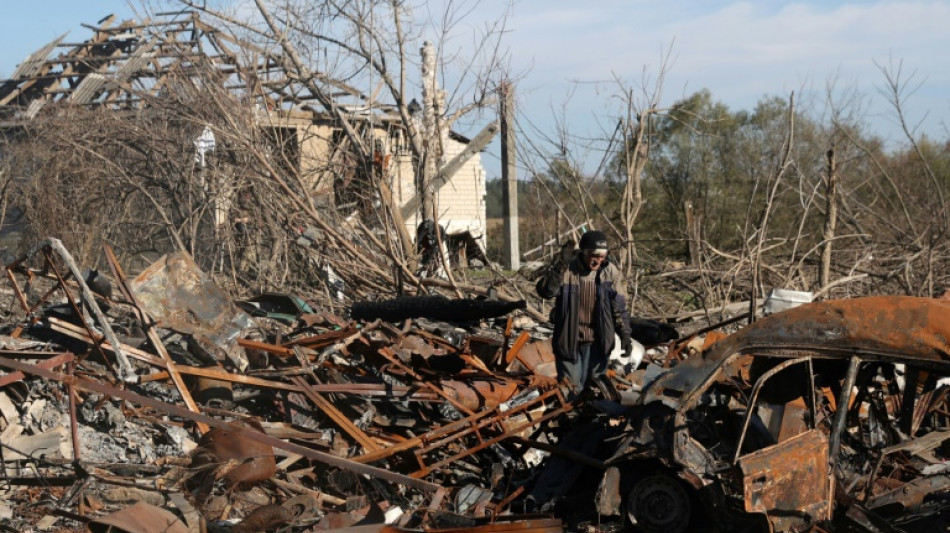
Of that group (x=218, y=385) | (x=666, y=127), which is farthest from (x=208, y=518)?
(x=666, y=127)

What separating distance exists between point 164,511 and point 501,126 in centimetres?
848

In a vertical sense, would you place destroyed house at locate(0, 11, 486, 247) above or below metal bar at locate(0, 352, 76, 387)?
above

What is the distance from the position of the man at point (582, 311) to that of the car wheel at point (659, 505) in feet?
6.83

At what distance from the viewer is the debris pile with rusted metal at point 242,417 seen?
6.07 m

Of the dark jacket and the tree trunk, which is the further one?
the tree trunk

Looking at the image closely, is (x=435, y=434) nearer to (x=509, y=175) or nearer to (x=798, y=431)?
(x=798, y=431)

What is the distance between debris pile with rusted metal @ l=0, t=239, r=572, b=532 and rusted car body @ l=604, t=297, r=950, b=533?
2.88ft

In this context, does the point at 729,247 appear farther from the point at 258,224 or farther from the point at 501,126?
the point at 258,224

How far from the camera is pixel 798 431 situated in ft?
18.8

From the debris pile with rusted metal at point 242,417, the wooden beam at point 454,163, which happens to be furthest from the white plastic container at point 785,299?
the wooden beam at point 454,163

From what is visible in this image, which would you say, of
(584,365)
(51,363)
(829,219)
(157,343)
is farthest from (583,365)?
(829,219)

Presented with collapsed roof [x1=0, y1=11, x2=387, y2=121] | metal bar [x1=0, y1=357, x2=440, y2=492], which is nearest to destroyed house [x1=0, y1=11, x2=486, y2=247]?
collapsed roof [x1=0, y1=11, x2=387, y2=121]

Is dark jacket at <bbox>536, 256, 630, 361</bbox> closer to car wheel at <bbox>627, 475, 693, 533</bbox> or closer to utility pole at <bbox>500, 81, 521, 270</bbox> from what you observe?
car wheel at <bbox>627, 475, 693, 533</bbox>

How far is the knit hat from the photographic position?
7.44 meters
